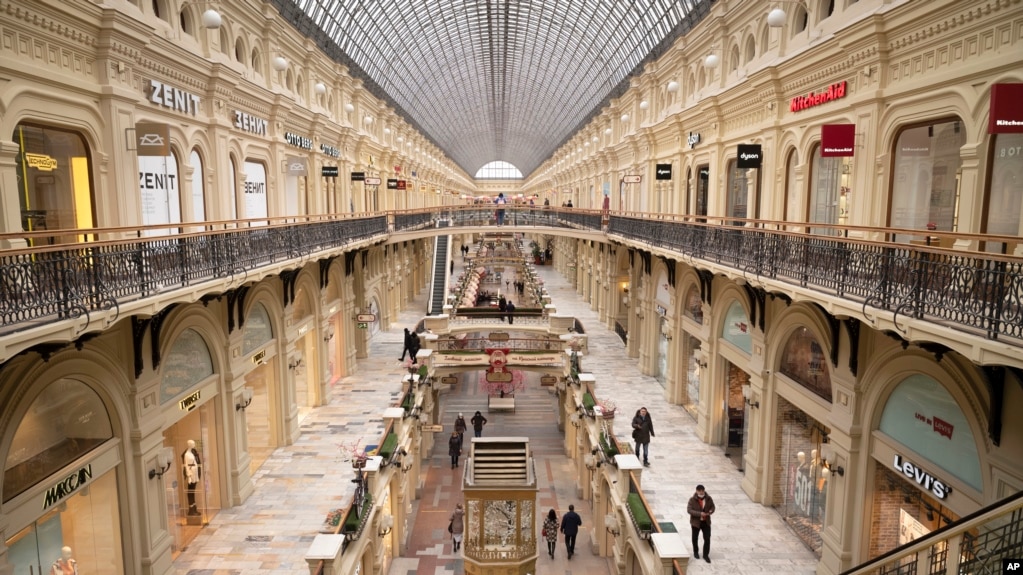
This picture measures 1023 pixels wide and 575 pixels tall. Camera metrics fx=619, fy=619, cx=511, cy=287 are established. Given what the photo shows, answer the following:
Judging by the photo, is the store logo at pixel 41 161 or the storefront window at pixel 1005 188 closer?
the storefront window at pixel 1005 188

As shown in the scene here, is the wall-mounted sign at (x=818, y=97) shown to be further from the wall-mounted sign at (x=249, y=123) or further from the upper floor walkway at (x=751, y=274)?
the wall-mounted sign at (x=249, y=123)

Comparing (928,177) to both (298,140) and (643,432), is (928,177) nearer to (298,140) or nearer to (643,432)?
(643,432)

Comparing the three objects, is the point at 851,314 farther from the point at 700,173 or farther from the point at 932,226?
the point at 700,173

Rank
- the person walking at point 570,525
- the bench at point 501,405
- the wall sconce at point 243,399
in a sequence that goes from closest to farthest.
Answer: the wall sconce at point 243,399 < the person walking at point 570,525 < the bench at point 501,405

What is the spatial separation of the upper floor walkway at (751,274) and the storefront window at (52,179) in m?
0.30

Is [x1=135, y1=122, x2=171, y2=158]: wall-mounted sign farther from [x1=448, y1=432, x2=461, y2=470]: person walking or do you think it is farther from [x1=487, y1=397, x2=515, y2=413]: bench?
[x1=487, y1=397, x2=515, y2=413]: bench

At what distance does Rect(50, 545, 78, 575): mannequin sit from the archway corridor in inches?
95.9

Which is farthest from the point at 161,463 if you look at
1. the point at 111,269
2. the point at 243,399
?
the point at 111,269

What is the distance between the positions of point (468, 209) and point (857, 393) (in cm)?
2852

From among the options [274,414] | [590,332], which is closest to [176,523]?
[274,414]

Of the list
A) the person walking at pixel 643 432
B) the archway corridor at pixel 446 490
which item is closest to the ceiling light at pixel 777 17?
the person walking at pixel 643 432

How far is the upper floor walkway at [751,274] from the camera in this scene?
20.9 feet

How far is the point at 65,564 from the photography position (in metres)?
8.98

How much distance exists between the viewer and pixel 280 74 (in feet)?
62.7
